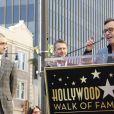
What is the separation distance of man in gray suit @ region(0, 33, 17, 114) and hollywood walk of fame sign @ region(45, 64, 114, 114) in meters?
2.13

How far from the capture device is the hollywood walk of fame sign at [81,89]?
3.03 meters

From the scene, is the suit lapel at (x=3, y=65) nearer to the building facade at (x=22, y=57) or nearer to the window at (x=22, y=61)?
the building facade at (x=22, y=57)

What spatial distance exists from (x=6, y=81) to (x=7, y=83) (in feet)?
0.09

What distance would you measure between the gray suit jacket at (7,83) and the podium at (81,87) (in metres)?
2.13

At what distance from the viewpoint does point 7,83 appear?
5.41 metres

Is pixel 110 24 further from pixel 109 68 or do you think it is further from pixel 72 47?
pixel 72 47

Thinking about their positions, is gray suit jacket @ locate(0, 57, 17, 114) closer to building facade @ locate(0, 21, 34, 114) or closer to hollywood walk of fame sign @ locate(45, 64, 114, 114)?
hollywood walk of fame sign @ locate(45, 64, 114, 114)

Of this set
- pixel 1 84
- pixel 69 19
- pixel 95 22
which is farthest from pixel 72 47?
pixel 1 84

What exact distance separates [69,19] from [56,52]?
59.6m

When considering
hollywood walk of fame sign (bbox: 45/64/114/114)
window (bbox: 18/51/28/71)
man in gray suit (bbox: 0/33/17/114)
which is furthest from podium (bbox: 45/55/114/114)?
window (bbox: 18/51/28/71)

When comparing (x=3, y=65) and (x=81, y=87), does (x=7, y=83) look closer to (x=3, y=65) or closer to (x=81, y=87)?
(x=3, y=65)

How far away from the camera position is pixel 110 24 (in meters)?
3.45

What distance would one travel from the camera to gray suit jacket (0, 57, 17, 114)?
5.28 meters

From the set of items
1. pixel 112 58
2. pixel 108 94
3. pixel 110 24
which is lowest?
pixel 108 94
